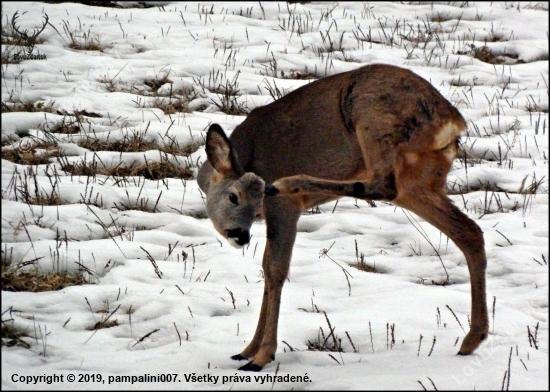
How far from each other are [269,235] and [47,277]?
69.3 inches

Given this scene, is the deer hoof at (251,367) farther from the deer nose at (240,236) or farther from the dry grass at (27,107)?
the dry grass at (27,107)

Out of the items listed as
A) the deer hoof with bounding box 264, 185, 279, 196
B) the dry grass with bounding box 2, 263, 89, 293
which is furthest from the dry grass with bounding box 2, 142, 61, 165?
the deer hoof with bounding box 264, 185, 279, 196

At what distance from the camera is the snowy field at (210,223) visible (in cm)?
487

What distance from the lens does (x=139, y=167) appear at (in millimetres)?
8242

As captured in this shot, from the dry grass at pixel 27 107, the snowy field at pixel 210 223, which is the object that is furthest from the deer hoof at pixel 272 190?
the dry grass at pixel 27 107

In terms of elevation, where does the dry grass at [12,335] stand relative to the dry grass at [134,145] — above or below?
below

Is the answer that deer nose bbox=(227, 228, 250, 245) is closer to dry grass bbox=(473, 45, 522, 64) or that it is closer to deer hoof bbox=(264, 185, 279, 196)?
deer hoof bbox=(264, 185, 279, 196)

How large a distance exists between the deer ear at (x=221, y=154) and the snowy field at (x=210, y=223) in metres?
1.04

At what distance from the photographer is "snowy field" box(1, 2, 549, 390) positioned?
487cm

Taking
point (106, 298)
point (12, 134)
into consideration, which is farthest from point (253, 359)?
point (12, 134)

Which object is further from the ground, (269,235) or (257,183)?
(257,183)

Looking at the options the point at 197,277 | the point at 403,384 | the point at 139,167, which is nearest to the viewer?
the point at 403,384

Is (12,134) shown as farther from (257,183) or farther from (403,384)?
(403,384)

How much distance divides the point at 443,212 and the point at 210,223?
A: 2728 millimetres
